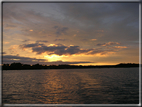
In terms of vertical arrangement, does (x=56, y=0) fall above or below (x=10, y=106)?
above

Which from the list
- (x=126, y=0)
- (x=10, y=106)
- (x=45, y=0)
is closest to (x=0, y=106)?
(x=10, y=106)

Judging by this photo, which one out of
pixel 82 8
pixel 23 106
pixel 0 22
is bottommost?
pixel 23 106

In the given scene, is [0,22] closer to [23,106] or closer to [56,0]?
[56,0]

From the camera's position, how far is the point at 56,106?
44.8 ft

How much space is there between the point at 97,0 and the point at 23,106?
514 inches

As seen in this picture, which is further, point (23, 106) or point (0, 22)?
point (23, 106)

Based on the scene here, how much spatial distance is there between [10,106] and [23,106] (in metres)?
1.31

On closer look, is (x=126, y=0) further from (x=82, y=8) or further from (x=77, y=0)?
(x=82, y=8)

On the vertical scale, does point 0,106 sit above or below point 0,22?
below

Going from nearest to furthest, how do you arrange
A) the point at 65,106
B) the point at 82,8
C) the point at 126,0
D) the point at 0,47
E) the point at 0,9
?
A: the point at 126,0
the point at 0,9
the point at 0,47
the point at 65,106
the point at 82,8

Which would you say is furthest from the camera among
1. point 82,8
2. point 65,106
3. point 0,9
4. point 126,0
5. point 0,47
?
point 82,8

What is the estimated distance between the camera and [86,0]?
10.2 metres

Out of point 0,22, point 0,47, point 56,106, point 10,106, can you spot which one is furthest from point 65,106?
point 0,22

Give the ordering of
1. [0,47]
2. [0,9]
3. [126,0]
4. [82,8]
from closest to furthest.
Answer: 1. [126,0]
2. [0,9]
3. [0,47]
4. [82,8]
